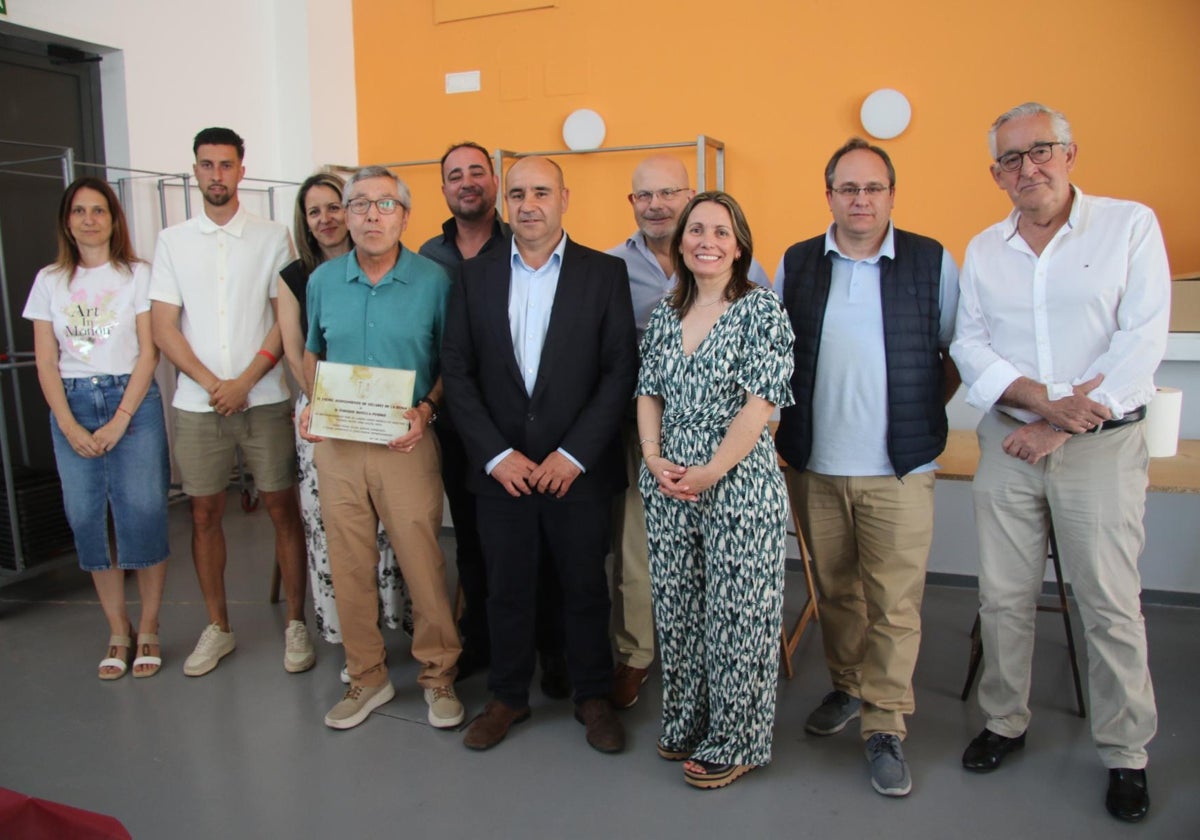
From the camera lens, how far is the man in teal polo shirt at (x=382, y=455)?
2.74 m

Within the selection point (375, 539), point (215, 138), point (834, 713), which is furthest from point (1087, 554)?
point (215, 138)

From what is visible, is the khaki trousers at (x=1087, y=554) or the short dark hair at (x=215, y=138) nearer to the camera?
the khaki trousers at (x=1087, y=554)

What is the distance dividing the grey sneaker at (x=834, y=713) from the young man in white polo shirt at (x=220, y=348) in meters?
1.83

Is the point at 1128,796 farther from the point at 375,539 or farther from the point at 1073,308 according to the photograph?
A: the point at 375,539

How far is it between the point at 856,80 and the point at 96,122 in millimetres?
4221

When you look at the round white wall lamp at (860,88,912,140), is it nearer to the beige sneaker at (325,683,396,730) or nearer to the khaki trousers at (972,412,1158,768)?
the khaki trousers at (972,412,1158,768)

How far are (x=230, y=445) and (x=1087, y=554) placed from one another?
2.81m

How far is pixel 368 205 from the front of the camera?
8.79ft

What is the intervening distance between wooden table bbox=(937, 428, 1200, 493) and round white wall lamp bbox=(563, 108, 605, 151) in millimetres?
2662

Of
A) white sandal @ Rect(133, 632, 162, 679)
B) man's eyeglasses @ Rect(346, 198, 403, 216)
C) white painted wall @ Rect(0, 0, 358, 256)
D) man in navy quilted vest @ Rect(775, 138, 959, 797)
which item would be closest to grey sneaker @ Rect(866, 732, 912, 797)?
man in navy quilted vest @ Rect(775, 138, 959, 797)

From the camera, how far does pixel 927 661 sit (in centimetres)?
329

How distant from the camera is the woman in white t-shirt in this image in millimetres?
3191

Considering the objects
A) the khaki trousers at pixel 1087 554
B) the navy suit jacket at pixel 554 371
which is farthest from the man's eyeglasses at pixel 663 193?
the khaki trousers at pixel 1087 554

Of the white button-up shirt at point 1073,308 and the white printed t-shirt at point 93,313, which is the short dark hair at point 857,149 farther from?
the white printed t-shirt at point 93,313
